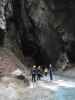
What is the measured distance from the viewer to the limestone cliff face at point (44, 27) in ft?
129

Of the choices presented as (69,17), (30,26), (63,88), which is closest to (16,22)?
(30,26)

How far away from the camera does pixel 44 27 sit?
3950cm

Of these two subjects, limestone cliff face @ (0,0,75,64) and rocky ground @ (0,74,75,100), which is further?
limestone cliff face @ (0,0,75,64)

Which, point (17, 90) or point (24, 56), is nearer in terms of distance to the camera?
point (17, 90)

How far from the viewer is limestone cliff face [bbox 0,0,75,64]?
129 ft

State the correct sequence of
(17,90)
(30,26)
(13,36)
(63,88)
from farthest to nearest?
(30,26)
(13,36)
(63,88)
(17,90)

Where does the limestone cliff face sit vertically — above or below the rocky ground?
above

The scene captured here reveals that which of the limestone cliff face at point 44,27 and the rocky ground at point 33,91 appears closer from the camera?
the rocky ground at point 33,91

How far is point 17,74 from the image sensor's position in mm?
28750

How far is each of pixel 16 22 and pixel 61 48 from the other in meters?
7.07

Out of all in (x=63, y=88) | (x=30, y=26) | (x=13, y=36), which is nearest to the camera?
(x=63, y=88)

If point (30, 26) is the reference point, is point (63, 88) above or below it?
below

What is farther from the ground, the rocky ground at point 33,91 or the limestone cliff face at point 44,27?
the limestone cliff face at point 44,27

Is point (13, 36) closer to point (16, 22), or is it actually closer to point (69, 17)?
point (16, 22)
